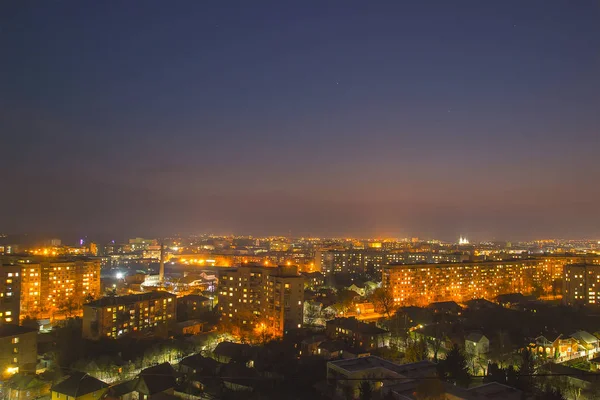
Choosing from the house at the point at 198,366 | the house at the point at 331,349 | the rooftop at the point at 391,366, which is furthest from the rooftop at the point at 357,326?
the house at the point at 198,366

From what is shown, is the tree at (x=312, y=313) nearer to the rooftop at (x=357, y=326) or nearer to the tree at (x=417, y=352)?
the rooftop at (x=357, y=326)

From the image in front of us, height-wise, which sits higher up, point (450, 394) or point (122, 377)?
point (450, 394)

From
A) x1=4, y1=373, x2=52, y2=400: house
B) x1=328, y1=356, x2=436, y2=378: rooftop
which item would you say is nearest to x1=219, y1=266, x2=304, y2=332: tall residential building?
x1=328, y1=356, x2=436, y2=378: rooftop

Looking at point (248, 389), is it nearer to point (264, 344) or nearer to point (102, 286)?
point (264, 344)

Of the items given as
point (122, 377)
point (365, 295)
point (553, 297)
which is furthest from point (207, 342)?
point (553, 297)

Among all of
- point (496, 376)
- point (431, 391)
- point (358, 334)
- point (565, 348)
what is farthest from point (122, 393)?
point (565, 348)
